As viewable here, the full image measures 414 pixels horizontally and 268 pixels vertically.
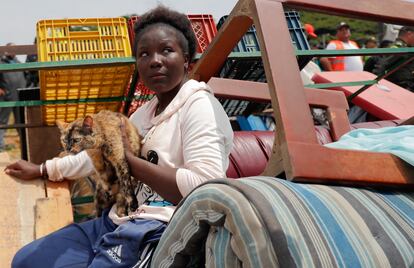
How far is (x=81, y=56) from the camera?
3.47m

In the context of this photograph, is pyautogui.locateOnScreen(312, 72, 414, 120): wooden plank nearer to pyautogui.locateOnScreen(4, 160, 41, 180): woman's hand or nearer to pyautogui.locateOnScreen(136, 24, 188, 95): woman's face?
pyautogui.locateOnScreen(136, 24, 188, 95): woman's face

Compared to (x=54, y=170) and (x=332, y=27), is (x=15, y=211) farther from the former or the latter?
(x=332, y=27)

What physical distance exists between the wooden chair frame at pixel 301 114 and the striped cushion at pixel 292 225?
0.04m

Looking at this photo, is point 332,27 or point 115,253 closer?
point 115,253

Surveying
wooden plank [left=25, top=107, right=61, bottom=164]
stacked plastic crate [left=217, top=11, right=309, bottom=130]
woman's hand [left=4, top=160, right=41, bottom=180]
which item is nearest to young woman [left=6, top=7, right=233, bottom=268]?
woman's hand [left=4, top=160, right=41, bottom=180]

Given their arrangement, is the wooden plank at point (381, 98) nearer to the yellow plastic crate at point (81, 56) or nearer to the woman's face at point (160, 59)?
the yellow plastic crate at point (81, 56)

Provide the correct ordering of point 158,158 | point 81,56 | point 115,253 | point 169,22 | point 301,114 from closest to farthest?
point 301,114 → point 115,253 → point 158,158 → point 169,22 → point 81,56

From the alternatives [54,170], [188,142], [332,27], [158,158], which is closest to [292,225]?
[188,142]

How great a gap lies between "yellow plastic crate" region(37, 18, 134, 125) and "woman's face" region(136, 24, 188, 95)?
1.12 meters

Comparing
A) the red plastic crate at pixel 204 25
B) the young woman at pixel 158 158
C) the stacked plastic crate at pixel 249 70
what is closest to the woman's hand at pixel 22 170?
the young woman at pixel 158 158

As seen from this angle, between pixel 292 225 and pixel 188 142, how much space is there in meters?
0.81

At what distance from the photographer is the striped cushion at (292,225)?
3.47 ft

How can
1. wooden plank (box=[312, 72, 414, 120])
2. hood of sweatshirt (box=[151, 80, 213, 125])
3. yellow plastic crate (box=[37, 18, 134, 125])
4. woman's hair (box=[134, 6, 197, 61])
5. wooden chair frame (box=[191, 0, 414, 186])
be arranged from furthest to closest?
wooden plank (box=[312, 72, 414, 120]), yellow plastic crate (box=[37, 18, 134, 125]), woman's hair (box=[134, 6, 197, 61]), hood of sweatshirt (box=[151, 80, 213, 125]), wooden chair frame (box=[191, 0, 414, 186])

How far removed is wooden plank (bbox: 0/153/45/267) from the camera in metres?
2.11
